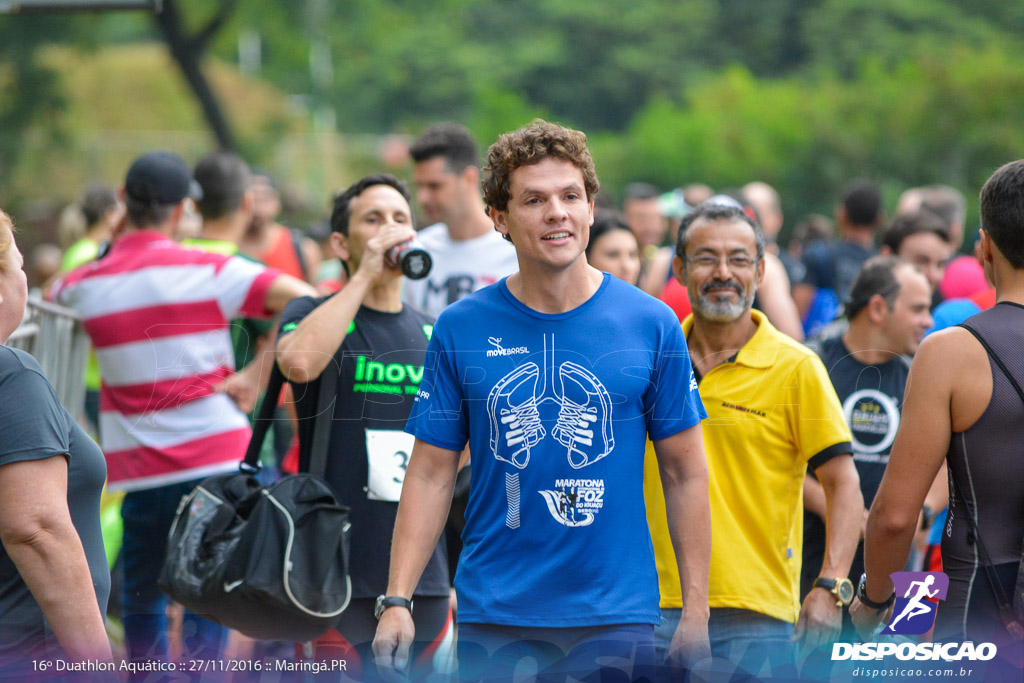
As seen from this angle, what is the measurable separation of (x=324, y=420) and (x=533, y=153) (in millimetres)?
1409

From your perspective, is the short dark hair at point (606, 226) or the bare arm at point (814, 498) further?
the short dark hair at point (606, 226)

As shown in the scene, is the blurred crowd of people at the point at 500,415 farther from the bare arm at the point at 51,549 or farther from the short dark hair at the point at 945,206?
the short dark hair at the point at 945,206

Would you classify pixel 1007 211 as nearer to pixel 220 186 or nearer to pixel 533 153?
pixel 533 153

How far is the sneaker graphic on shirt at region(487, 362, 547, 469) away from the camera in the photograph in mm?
3000

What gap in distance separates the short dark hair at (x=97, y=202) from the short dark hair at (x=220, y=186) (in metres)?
2.09

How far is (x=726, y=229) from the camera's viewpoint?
4.03 meters

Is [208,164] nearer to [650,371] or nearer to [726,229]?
[726,229]

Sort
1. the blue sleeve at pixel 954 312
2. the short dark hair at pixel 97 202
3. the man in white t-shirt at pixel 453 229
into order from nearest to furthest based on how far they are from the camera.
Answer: the blue sleeve at pixel 954 312, the man in white t-shirt at pixel 453 229, the short dark hair at pixel 97 202

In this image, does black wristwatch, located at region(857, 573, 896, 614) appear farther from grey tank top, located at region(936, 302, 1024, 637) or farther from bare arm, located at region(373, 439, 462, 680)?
bare arm, located at region(373, 439, 462, 680)

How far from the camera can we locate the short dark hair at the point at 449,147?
5570 mm

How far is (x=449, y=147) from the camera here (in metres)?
5.57

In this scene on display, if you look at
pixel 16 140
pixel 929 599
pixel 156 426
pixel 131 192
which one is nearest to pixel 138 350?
pixel 156 426

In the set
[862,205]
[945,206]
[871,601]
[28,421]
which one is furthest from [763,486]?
[862,205]

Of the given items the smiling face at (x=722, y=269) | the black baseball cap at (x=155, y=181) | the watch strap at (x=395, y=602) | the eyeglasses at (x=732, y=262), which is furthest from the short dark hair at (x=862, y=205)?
the watch strap at (x=395, y=602)
